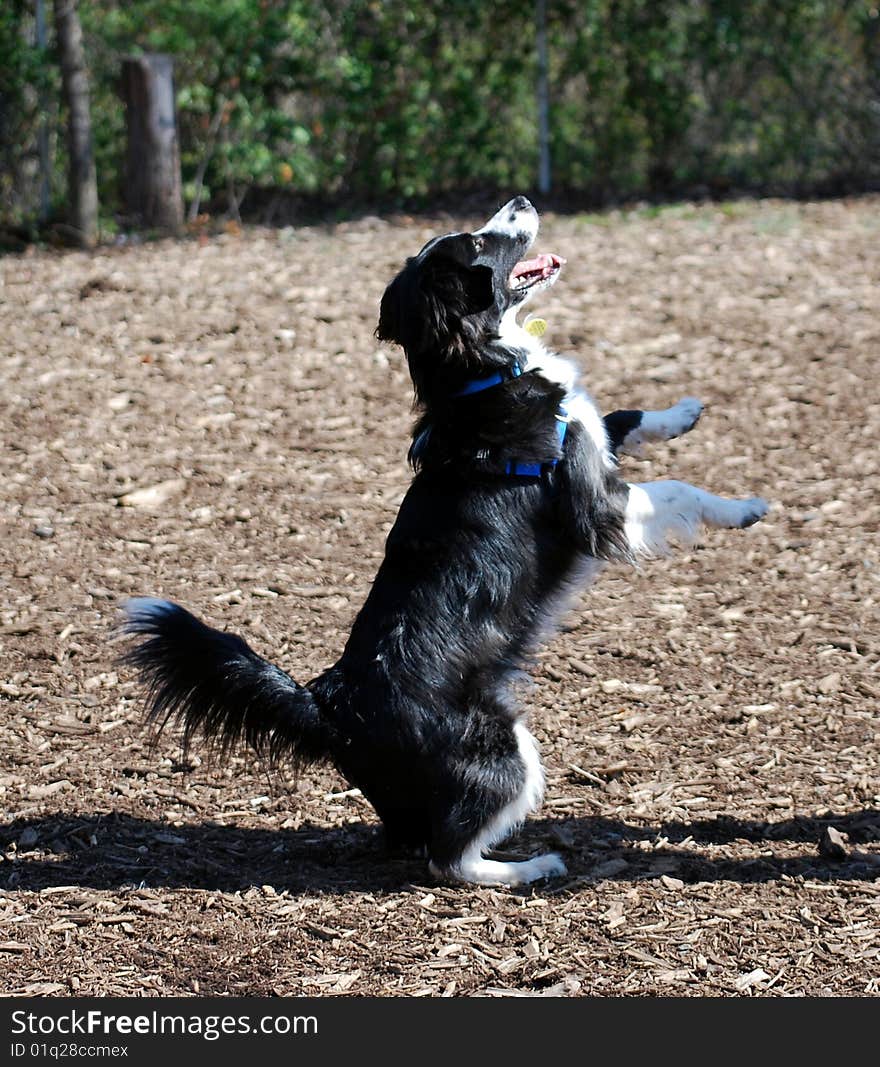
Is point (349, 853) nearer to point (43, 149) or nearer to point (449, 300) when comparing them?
point (449, 300)

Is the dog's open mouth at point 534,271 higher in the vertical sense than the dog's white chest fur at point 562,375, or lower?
higher

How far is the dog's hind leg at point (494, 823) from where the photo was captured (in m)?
3.80

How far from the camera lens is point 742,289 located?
8.94 metres

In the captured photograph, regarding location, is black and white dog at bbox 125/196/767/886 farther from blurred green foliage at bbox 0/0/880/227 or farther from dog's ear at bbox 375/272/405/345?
blurred green foliage at bbox 0/0/880/227

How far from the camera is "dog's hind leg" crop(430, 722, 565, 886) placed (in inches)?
150

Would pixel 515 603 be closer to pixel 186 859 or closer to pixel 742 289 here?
pixel 186 859

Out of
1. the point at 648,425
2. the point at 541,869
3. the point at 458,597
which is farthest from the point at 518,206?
the point at 541,869

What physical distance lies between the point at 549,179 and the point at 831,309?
4.77 m

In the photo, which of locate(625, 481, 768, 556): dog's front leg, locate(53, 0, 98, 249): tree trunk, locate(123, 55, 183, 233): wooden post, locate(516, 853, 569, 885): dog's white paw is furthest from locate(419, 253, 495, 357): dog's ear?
locate(123, 55, 183, 233): wooden post

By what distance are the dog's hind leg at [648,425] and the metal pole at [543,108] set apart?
27.9 ft

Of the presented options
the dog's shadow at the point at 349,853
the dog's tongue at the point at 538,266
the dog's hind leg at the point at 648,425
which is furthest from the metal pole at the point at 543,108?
the dog's shadow at the point at 349,853

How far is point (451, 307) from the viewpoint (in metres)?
3.98

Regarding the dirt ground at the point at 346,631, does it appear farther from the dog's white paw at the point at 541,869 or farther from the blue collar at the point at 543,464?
the blue collar at the point at 543,464

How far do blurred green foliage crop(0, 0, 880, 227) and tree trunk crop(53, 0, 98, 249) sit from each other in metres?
1.00
